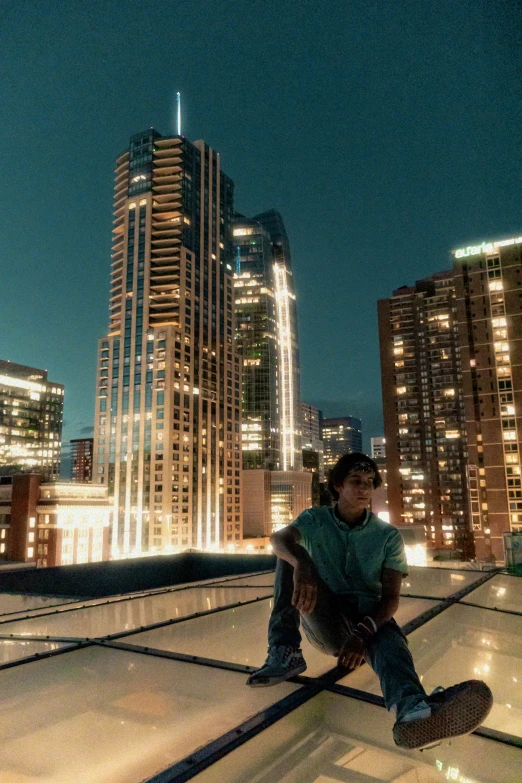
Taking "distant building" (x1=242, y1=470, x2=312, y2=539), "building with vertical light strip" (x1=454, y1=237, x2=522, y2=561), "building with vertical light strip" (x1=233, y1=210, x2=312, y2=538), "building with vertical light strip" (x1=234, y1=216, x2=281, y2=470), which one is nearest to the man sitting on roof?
"building with vertical light strip" (x1=454, y1=237, x2=522, y2=561)

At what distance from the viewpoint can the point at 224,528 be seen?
353ft

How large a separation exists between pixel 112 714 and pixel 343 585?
5.60ft

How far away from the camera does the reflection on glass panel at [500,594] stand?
674 centimetres

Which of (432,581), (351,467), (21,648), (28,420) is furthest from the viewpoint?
(28,420)

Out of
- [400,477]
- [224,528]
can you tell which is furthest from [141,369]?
[400,477]

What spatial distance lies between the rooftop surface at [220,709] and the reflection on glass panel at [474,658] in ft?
0.05

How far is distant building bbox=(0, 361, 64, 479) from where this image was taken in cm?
14488

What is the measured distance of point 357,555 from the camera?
3.53 m

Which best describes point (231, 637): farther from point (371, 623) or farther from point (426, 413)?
point (426, 413)

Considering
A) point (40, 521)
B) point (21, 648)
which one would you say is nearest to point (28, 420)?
point (40, 521)

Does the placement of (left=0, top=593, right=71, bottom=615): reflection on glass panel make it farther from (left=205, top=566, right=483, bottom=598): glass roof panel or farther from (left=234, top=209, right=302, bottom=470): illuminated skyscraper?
(left=234, top=209, right=302, bottom=470): illuminated skyscraper

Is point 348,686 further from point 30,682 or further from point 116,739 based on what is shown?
point 30,682

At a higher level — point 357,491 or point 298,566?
point 357,491

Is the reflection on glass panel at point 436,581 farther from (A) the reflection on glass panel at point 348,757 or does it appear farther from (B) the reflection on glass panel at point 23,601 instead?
(B) the reflection on glass panel at point 23,601
